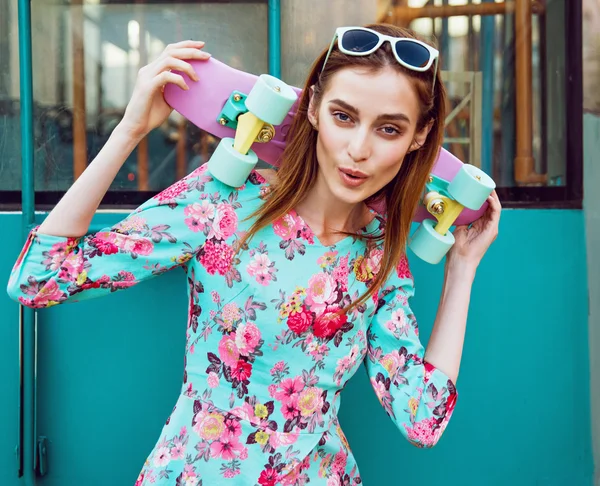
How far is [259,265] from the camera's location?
1527 millimetres

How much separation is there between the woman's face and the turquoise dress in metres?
0.16

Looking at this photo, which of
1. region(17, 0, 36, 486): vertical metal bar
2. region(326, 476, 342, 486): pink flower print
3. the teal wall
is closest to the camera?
region(326, 476, 342, 486): pink flower print

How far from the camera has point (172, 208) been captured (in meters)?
1.50

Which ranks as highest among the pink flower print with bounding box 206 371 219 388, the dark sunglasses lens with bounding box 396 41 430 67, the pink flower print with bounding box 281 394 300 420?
the dark sunglasses lens with bounding box 396 41 430 67

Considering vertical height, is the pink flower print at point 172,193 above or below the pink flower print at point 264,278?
above

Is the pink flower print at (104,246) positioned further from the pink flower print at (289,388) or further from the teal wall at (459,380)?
the teal wall at (459,380)

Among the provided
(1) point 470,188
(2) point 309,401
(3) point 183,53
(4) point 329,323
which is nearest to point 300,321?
(4) point 329,323

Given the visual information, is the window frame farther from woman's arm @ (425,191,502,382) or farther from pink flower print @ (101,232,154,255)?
pink flower print @ (101,232,154,255)

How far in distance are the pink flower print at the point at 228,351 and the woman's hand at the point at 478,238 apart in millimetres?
578

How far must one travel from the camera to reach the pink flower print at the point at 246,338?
1.50 m

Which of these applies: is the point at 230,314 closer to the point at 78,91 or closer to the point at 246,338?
the point at 246,338

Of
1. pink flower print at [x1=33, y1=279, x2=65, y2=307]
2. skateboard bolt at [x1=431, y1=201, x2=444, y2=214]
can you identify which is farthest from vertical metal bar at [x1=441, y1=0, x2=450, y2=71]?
pink flower print at [x1=33, y1=279, x2=65, y2=307]

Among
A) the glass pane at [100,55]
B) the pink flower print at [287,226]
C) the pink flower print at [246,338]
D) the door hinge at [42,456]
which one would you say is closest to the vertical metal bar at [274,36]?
the glass pane at [100,55]

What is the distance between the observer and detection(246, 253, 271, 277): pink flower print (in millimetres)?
1520
